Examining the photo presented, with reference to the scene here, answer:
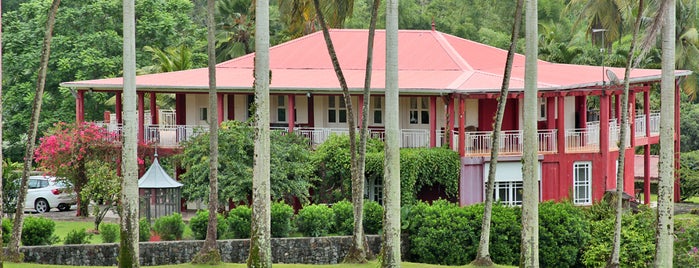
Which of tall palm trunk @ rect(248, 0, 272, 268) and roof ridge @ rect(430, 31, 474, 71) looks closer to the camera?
tall palm trunk @ rect(248, 0, 272, 268)

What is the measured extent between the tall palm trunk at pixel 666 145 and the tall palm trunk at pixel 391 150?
633cm

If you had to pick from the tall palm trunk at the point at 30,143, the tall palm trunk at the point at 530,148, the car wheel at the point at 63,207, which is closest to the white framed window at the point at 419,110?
the car wheel at the point at 63,207

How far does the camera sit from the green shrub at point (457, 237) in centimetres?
3756

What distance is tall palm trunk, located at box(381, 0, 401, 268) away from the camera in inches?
1129

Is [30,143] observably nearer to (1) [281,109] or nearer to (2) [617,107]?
(1) [281,109]

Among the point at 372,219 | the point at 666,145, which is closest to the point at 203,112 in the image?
the point at 372,219

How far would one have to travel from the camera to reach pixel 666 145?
32031mm

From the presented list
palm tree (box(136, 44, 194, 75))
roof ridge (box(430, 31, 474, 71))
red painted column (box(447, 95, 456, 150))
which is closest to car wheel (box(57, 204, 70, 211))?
palm tree (box(136, 44, 194, 75))

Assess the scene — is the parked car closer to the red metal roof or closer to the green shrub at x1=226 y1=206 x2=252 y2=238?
the red metal roof

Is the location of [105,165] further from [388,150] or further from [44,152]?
[388,150]

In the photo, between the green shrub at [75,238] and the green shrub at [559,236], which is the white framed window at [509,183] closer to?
the green shrub at [559,236]

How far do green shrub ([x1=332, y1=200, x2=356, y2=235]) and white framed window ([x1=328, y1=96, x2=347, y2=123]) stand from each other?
11.1m

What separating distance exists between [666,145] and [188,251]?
10739mm

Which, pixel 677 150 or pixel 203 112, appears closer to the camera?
pixel 203 112
